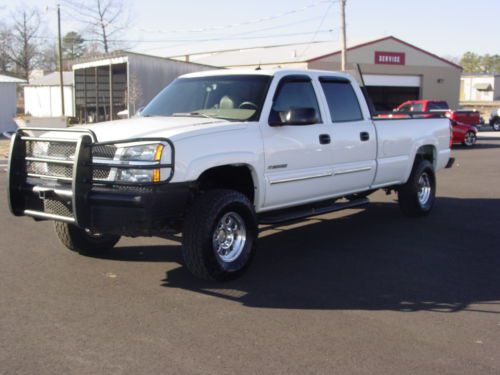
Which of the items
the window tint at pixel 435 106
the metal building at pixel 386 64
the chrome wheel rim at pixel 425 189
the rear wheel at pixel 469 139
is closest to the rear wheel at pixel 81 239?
the chrome wheel rim at pixel 425 189

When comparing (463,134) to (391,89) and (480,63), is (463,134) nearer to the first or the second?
(391,89)

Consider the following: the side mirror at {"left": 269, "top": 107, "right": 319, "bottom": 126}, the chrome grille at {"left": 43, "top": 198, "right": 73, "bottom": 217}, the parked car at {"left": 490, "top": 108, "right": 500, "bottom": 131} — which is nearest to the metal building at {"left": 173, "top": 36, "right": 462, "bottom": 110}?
the parked car at {"left": 490, "top": 108, "right": 500, "bottom": 131}

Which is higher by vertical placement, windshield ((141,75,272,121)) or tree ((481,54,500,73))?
tree ((481,54,500,73))

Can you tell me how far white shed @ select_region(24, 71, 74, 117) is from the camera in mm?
51406

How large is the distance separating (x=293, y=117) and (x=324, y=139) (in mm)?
896

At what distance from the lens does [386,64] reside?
4469cm

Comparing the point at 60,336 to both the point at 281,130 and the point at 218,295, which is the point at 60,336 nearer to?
the point at 218,295

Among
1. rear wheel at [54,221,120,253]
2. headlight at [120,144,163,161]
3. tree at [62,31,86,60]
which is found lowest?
rear wheel at [54,221,120,253]

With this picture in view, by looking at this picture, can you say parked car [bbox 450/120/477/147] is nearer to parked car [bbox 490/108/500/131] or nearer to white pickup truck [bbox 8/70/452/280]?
parked car [bbox 490/108/500/131]

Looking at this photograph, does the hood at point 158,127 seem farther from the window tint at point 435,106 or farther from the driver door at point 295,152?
the window tint at point 435,106

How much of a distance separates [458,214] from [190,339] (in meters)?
6.42

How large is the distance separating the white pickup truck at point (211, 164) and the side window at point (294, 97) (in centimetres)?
1

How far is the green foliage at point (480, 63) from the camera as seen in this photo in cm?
15762

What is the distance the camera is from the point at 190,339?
4.57 meters
